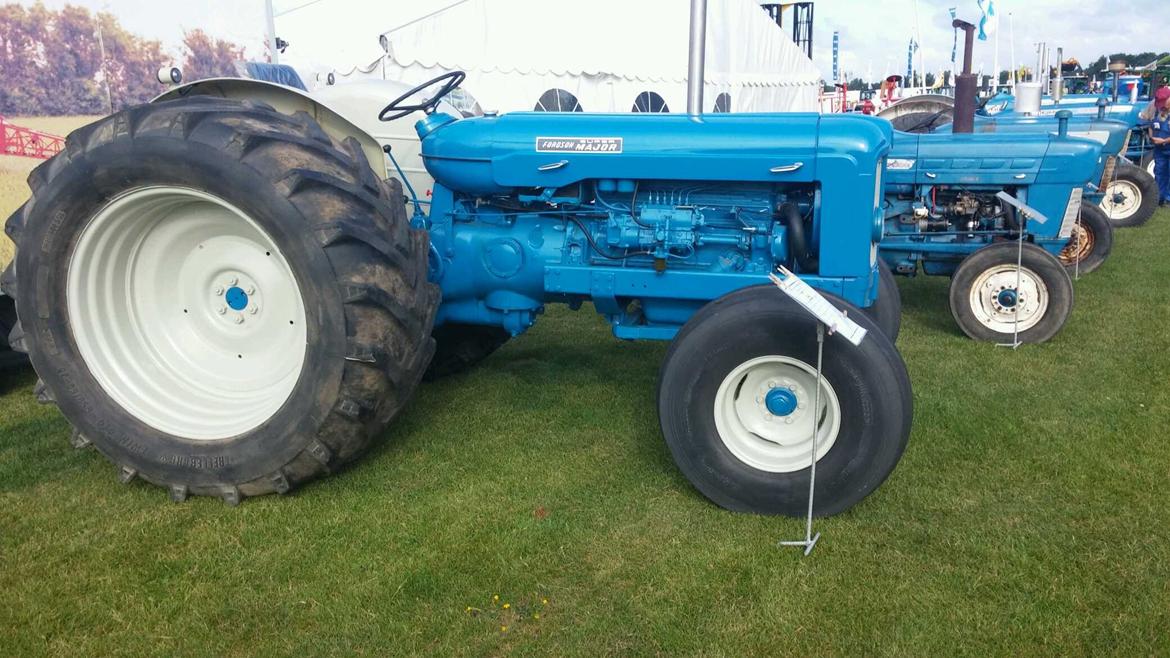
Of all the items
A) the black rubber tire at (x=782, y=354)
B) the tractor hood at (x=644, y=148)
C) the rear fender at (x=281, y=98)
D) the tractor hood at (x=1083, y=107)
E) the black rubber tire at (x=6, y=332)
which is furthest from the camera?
the tractor hood at (x=1083, y=107)

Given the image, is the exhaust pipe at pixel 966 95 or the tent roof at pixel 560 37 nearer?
the exhaust pipe at pixel 966 95

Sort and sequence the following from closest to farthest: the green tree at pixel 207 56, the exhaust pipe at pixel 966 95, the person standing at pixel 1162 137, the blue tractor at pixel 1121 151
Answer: the green tree at pixel 207 56
the exhaust pipe at pixel 966 95
the blue tractor at pixel 1121 151
the person standing at pixel 1162 137

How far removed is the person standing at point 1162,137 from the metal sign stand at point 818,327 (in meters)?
12.1

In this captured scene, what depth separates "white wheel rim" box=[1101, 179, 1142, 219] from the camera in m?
10.7

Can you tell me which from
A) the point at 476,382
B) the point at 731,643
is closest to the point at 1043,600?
the point at 731,643

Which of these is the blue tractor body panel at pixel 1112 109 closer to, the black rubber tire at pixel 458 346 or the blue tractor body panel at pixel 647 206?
the black rubber tire at pixel 458 346

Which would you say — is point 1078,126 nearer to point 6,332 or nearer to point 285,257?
point 285,257

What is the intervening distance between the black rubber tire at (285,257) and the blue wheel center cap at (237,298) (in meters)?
0.49

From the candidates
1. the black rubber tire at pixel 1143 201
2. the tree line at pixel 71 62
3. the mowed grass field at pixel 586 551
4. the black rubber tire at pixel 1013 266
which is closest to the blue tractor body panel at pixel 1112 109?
the black rubber tire at pixel 1143 201

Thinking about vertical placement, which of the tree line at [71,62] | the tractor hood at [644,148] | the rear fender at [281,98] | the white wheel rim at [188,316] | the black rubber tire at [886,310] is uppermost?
the tree line at [71,62]

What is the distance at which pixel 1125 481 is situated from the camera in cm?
339

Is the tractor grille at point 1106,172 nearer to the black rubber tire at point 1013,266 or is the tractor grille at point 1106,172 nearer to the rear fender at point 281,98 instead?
the black rubber tire at point 1013,266

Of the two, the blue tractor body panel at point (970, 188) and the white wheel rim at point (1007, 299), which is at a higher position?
the blue tractor body panel at point (970, 188)

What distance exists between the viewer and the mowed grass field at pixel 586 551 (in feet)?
8.20
